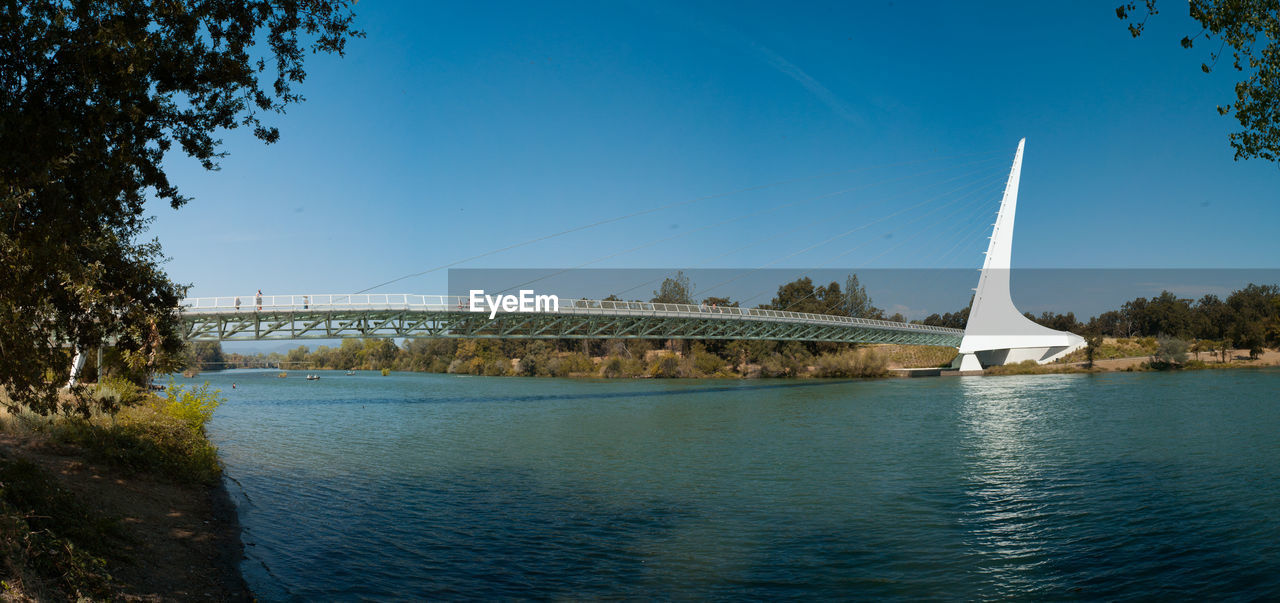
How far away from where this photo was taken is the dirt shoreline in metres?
8.35

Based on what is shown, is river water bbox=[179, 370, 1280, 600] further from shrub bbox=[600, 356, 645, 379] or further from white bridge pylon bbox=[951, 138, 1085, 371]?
shrub bbox=[600, 356, 645, 379]

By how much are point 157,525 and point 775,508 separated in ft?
36.5

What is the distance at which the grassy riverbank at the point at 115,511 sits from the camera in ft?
22.3

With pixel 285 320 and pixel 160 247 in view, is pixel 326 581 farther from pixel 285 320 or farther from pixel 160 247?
pixel 285 320

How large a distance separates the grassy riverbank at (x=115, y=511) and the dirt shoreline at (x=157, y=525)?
0.08ft

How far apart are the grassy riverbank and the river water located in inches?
29.5

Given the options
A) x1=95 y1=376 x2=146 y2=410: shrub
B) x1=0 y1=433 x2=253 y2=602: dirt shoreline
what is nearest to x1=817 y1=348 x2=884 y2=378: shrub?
x1=95 y1=376 x2=146 y2=410: shrub

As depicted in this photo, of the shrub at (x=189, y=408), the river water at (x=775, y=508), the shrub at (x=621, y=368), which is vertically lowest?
the shrub at (x=621, y=368)

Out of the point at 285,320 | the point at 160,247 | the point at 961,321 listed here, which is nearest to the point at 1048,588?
the point at 160,247

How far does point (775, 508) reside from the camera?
14.5m

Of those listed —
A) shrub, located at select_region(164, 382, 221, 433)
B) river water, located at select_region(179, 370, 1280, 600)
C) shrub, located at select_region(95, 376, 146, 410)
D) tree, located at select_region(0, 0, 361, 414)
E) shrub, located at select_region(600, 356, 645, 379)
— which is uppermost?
tree, located at select_region(0, 0, 361, 414)

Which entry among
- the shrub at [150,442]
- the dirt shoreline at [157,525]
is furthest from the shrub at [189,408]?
the dirt shoreline at [157,525]

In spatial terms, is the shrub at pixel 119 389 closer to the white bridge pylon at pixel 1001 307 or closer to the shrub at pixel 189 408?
the shrub at pixel 189 408

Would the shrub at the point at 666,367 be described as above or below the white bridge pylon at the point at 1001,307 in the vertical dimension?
below
